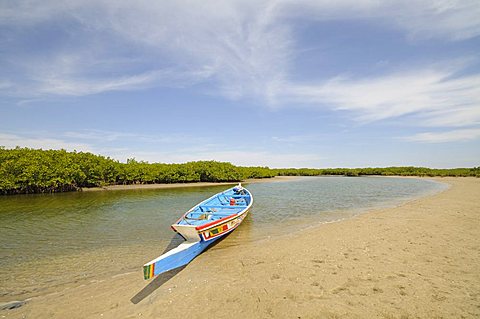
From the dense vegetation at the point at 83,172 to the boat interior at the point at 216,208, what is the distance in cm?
2478

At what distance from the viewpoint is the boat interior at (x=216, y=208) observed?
999 centimetres

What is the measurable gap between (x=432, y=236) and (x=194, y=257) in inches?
320

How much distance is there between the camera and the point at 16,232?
12.2 metres

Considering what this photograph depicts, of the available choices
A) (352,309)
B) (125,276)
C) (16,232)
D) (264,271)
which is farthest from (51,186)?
(352,309)

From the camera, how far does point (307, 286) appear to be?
5.57 metres

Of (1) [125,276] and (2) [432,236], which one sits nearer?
(1) [125,276]

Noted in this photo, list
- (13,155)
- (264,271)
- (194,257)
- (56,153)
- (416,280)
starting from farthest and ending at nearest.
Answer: (56,153)
(13,155)
(194,257)
(264,271)
(416,280)

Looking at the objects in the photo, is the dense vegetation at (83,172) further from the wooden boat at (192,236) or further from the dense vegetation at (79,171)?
the wooden boat at (192,236)

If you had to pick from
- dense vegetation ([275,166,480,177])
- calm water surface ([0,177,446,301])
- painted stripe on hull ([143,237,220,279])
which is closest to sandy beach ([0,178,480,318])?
painted stripe on hull ([143,237,220,279])

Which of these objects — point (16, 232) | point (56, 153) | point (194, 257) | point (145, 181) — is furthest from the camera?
point (145, 181)

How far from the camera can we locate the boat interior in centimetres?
999

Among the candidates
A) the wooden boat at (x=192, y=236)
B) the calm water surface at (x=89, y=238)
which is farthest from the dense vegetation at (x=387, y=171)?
the wooden boat at (x=192, y=236)

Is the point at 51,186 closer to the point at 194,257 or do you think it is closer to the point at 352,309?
the point at 194,257

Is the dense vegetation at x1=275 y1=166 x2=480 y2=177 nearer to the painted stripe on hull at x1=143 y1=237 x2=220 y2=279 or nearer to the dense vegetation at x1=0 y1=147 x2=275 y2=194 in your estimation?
the dense vegetation at x1=0 y1=147 x2=275 y2=194
